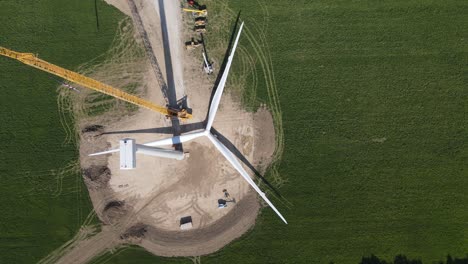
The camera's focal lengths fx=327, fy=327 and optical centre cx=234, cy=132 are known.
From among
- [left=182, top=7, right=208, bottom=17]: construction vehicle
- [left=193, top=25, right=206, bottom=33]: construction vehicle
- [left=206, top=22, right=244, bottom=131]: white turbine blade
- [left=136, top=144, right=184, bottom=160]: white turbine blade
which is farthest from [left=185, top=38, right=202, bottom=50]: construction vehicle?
[left=136, top=144, right=184, bottom=160]: white turbine blade

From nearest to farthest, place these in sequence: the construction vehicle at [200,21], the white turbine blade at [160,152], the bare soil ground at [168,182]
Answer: the white turbine blade at [160,152]
the bare soil ground at [168,182]
the construction vehicle at [200,21]

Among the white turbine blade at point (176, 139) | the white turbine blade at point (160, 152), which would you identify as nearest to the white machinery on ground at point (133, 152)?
the white turbine blade at point (160, 152)

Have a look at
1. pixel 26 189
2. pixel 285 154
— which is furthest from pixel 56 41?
pixel 285 154

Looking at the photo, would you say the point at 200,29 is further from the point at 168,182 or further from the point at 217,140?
the point at 168,182

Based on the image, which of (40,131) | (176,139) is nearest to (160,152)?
(176,139)

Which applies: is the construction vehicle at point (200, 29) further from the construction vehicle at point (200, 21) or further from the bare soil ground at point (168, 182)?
the bare soil ground at point (168, 182)

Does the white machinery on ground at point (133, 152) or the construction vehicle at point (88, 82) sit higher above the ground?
the construction vehicle at point (88, 82)

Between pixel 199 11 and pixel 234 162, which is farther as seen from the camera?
pixel 199 11
